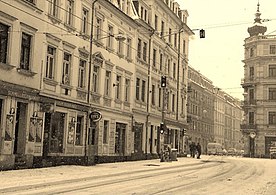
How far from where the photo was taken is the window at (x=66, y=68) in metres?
25.7

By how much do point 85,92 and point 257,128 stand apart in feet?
166

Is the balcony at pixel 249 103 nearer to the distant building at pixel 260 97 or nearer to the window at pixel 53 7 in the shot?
the distant building at pixel 260 97

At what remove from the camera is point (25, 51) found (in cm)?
2211

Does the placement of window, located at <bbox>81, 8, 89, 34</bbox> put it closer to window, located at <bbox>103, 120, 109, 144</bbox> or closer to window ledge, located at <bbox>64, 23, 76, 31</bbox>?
window ledge, located at <bbox>64, 23, 76, 31</bbox>

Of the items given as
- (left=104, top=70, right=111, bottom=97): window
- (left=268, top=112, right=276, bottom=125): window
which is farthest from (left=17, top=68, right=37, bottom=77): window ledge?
(left=268, top=112, right=276, bottom=125): window

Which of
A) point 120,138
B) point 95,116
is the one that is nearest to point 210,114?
point 120,138

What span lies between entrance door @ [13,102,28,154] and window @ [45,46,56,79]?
2.80m

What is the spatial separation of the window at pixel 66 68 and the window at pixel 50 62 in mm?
1222

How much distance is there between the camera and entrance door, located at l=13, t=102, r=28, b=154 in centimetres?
2152

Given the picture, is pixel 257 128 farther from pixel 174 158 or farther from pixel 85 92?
pixel 85 92

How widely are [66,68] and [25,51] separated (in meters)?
4.30

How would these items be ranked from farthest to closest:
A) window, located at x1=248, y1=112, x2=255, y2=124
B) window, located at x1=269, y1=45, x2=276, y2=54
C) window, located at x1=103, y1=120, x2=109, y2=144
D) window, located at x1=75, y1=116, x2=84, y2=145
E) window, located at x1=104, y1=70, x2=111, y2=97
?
window, located at x1=248, y1=112, x2=255, y2=124
window, located at x1=269, y1=45, x2=276, y2=54
window, located at x1=104, y1=70, x2=111, y2=97
window, located at x1=103, y1=120, x2=109, y2=144
window, located at x1=75, y1=116, x2=84, y2=145

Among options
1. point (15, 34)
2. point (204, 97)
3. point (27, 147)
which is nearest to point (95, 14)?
point (15, 34)

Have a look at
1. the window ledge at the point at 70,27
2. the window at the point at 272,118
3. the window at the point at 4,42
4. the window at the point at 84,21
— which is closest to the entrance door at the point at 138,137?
the window at the point at 84,21
